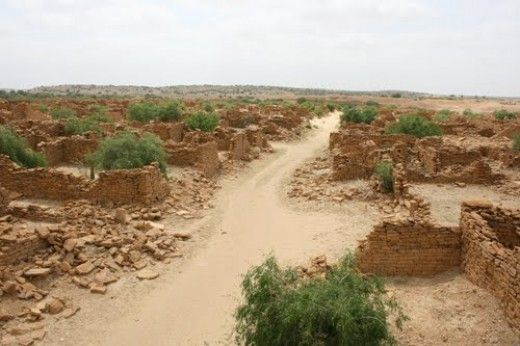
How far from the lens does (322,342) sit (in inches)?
246

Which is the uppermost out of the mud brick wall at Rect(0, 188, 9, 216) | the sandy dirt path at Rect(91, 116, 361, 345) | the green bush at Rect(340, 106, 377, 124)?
the green bush at Rect(340, 106, 377, 124)

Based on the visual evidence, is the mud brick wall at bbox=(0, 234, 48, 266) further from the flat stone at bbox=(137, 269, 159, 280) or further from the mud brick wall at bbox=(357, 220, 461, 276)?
the mud brick wall at bbox=(357, 220, 461, 276)

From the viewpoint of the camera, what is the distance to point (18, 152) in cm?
1855

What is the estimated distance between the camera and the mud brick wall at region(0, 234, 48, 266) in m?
10.2

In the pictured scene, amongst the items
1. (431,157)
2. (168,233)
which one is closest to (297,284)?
(168,233)

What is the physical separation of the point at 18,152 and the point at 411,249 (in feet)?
47.8

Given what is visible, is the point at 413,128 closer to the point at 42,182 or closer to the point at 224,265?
the point at 224,265

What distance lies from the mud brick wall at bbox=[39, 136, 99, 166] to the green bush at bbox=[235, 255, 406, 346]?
49.1 ft

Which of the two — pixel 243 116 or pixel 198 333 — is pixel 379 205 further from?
pixel 243 116

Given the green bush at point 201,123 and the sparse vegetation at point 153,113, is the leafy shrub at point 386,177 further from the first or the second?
the sparse vegetation at point 153,113

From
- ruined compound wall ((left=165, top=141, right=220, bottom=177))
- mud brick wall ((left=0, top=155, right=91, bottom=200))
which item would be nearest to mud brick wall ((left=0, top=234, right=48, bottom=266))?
mud brick wall ((left=0, top=155, right=91, bottom=200))

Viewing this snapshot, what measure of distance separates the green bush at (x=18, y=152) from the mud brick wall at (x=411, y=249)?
1332 cm

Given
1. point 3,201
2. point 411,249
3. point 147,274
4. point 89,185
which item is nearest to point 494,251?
point 411,249

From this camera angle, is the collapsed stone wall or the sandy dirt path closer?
the sandy dirt path
